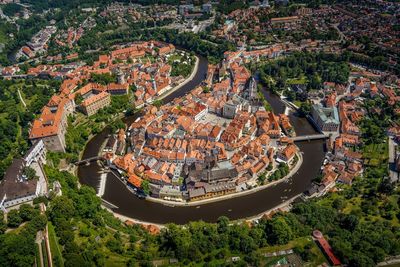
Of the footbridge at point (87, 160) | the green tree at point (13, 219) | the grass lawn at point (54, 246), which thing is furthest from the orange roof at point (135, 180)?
the green tree at point (13, 219)

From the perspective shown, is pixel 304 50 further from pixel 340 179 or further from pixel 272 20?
pixel 340 179

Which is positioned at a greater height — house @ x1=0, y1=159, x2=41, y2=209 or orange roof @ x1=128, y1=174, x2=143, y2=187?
house @ x1=0, y1=159, x2=41, y2=209

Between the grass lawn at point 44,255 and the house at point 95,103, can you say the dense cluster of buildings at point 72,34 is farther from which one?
→ the grass lawn at point 44,255

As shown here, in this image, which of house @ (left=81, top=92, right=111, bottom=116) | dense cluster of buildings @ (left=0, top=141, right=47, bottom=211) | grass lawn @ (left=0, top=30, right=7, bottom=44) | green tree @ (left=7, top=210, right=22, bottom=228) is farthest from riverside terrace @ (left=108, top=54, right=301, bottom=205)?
grass lawn @ (left=0, top=30, right=7, bottom=44)

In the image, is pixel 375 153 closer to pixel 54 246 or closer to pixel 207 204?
pixel 207 204

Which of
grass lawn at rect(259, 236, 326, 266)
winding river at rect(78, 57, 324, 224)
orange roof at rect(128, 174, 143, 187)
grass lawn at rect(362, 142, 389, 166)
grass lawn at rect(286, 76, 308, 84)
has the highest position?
grass lawn at rect(286, 76, 308, 84)

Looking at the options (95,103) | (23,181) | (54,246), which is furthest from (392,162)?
(95,103)

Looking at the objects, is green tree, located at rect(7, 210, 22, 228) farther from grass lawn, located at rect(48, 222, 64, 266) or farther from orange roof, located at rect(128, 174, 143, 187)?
orange roof, located at rect(128, 174, 143, 187)
